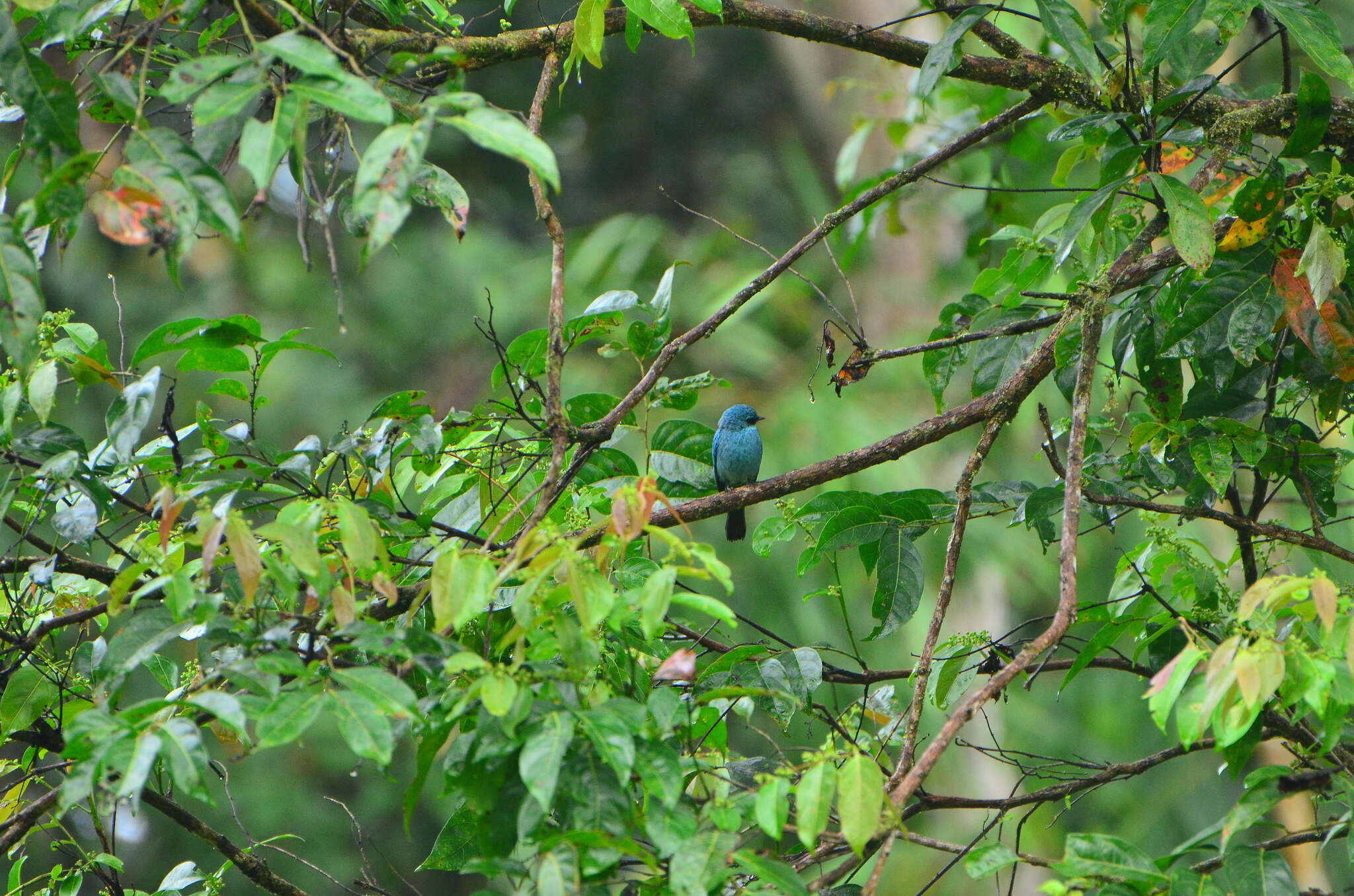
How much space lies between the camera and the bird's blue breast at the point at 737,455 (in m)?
4.48

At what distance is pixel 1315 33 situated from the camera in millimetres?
1883

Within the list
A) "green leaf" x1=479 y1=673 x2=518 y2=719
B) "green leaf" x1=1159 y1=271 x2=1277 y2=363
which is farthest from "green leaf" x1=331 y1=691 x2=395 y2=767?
"green leaf" x1=1159 y1=271 x2=1277 y2=363

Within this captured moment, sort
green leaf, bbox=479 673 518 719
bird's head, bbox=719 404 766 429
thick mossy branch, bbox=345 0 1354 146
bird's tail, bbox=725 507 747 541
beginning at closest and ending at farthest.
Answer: green leaf, bbox=479 673 518 719, thick mossy branch, bbox=345 0 1354 146, bird's tail, bbox=725 507 747 541, bird's head, bbox=719 404 766 429

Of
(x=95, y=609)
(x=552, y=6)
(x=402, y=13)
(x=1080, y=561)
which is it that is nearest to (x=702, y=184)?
(x=552, y=6)

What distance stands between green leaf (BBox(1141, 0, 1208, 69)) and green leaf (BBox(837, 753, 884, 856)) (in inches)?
53.0

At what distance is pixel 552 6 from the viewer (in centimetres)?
1012

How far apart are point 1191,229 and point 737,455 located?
8.72ft

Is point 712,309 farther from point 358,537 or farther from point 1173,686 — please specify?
point 1173,686

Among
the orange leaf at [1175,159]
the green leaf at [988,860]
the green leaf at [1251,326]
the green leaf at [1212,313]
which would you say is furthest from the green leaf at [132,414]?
the orange leaf at [1175,159]

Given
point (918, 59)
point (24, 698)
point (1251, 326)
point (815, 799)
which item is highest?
point (918, 59)

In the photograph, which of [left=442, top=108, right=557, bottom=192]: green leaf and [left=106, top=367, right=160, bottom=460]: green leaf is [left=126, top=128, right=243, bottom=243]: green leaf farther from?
[left=106, top=367, right=160, bottom=460]: green leaf

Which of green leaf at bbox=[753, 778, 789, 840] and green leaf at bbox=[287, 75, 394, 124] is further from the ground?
green leaf at bbox=[287, 75, 394, 124]

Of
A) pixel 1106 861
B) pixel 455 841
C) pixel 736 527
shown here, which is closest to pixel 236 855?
pixel 455 841

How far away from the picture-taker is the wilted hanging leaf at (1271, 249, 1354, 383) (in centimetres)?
211
